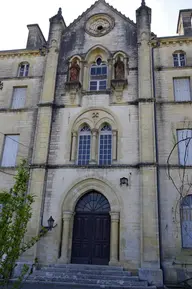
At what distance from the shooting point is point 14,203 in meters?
7.35

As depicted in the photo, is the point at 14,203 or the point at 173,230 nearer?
the point at 14,203

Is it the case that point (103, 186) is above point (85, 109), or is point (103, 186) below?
below

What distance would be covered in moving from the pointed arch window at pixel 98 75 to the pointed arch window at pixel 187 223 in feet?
27.8

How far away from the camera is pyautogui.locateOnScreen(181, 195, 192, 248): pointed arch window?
13773 mm

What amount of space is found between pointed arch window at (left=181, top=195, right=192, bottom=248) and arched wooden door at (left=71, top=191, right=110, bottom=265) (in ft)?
12.3

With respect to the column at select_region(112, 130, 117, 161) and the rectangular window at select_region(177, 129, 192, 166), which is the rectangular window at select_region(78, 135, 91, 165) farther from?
the rectangular window at select_region(177, 129, 192, 166)

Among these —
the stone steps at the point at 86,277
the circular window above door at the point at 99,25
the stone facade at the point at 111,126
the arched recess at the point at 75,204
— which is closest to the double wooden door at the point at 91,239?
the arched recess at the point at 75,204

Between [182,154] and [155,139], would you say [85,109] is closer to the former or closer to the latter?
[155,139]

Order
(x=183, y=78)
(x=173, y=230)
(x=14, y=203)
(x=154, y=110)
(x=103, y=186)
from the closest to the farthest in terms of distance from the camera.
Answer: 1. (x=14, y=203)
2. (x=173, y=230)
3. (x=103, y=186)
4. (x=154, y=110)
5. (x=183, y=78)

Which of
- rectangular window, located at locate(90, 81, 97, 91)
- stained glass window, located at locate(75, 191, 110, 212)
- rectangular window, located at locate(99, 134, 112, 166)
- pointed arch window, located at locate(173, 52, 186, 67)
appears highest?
pointed arch window, located at locate(173, 52, 186, 67)

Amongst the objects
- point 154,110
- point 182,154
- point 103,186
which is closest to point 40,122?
point 103,186

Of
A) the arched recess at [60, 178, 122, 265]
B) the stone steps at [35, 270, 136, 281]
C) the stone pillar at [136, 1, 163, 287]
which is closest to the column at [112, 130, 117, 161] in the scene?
the stone pillar at [136, 1, 163, 287]

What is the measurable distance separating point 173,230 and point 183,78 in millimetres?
9244

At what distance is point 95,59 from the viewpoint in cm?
1903
